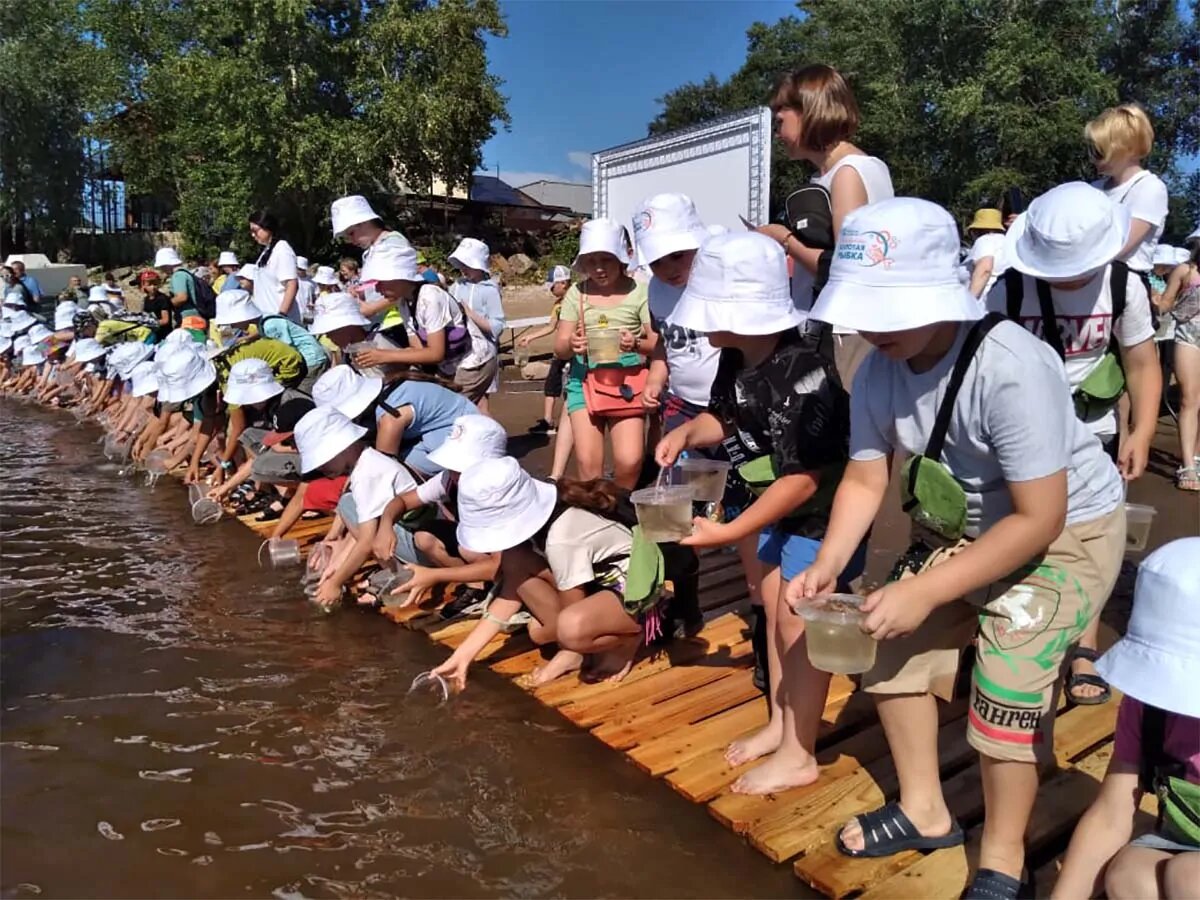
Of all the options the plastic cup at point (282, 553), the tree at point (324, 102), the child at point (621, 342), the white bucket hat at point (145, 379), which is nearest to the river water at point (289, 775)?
the plastic cup at point (282, 553)

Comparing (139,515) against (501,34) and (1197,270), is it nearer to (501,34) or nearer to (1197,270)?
(1197,270)

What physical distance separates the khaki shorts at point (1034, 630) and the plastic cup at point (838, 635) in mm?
237

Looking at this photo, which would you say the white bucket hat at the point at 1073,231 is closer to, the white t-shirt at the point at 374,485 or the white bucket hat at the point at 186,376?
the white t-shirt at the point at 374,485

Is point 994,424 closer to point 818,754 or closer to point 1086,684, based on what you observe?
point 818,754

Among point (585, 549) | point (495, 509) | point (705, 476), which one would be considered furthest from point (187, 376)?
point (705, 476)

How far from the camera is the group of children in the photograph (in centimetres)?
194

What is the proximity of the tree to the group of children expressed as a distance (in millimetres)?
22732

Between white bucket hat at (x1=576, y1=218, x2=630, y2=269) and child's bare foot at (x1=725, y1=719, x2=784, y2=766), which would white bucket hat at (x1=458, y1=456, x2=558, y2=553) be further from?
white bucket hat at (x1=576, y1=218, x2=630, y2=269)

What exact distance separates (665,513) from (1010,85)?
71.2 feet

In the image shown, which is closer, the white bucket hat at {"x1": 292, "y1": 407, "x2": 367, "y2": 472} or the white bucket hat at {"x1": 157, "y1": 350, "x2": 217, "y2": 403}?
the white bucket hat at {"x1": 292, "y1": 407, "x2": 367, "y2": 472}

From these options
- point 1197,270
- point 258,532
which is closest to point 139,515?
point 258,532

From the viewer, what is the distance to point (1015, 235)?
2.76 meters

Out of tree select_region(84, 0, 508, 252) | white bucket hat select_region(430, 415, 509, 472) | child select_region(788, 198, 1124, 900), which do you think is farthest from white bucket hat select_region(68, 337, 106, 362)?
tree select_region(84, 0, 508, 252)

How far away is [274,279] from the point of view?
762 cm
